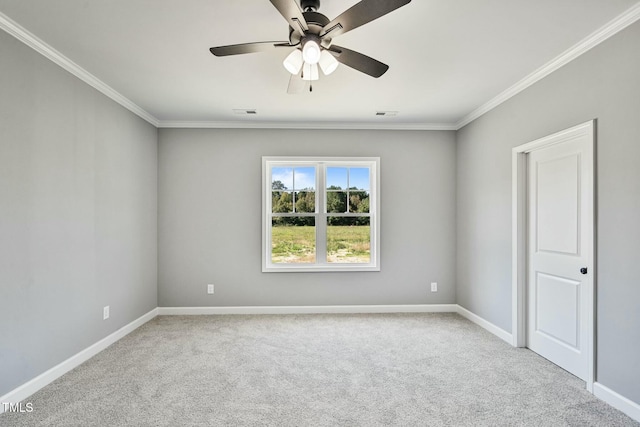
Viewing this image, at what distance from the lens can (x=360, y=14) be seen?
171 cm

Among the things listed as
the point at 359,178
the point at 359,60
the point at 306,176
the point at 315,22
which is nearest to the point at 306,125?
the point at 306,176

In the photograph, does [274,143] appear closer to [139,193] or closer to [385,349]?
[139,193]

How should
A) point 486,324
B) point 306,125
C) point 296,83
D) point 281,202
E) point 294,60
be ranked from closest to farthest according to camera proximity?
point 294,60, point 296,83, point 486,324, point 306,125, point 281,202

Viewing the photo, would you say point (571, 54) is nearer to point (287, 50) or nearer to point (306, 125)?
point (287, 50)

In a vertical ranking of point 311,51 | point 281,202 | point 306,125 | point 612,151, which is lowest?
point 281,202

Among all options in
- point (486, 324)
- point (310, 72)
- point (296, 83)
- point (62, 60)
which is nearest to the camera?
point (310, 72)

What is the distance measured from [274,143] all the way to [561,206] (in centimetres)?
339

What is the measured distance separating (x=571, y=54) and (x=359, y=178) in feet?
8.89

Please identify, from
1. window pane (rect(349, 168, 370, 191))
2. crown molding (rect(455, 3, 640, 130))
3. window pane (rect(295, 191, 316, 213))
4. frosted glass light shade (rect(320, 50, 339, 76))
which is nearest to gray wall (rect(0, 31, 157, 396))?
window pane (rect(295, 191, 316, 213))

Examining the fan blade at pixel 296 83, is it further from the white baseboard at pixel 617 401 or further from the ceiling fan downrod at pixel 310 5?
the white baseboard at pixel 617 401

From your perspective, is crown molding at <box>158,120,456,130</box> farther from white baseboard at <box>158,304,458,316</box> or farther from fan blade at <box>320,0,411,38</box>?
fan blade at <box>320,0,411,38</box>

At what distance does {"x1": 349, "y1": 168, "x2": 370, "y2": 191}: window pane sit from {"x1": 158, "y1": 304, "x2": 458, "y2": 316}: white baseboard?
5.50 feet

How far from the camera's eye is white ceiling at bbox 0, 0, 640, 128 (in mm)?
2180

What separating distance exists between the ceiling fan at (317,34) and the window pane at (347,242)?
111 inches
